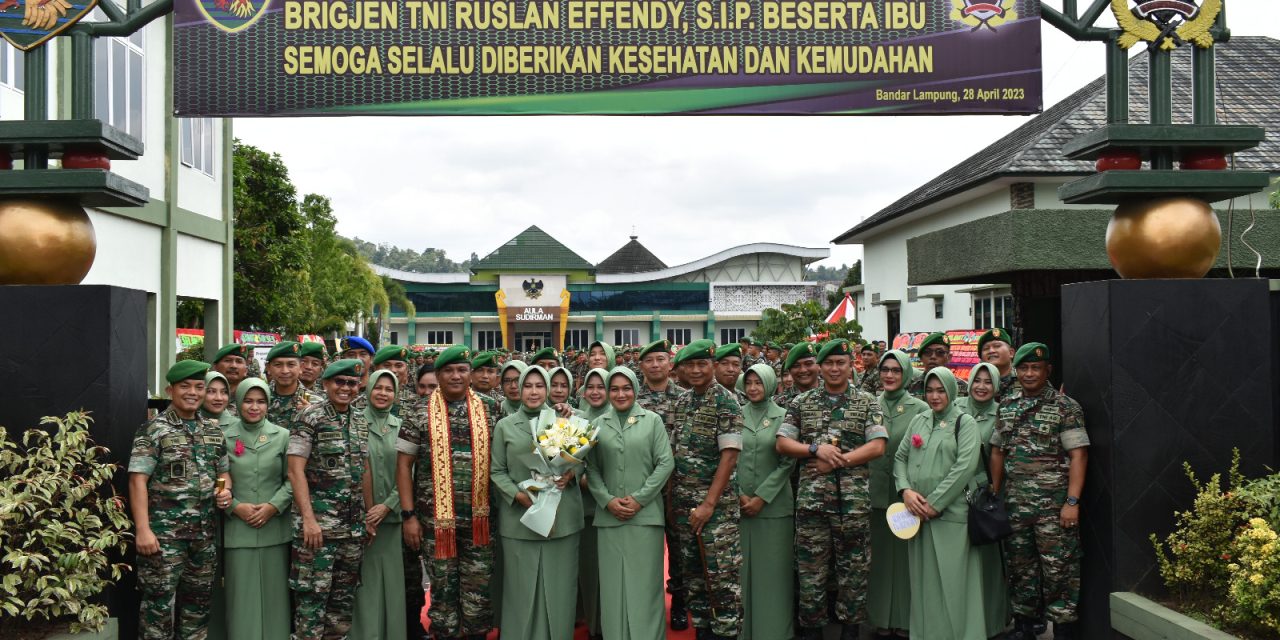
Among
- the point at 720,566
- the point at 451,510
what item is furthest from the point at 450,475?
the point at 720,566

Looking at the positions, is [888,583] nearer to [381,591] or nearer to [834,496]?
[834,496]

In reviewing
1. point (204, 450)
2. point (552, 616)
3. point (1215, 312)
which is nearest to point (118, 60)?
point (204, 450)

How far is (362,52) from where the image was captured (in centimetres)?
552

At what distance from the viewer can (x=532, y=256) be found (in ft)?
167

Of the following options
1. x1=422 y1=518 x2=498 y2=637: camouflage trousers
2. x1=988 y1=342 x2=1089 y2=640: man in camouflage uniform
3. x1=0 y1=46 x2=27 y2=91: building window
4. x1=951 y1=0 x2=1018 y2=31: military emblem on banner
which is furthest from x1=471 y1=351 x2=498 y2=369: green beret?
x1=0 y1=46 x2=27 y2=91: building window

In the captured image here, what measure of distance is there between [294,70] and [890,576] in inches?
191

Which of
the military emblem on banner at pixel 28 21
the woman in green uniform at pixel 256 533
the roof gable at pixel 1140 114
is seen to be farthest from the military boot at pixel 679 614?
the roof gable at pixel 1140 114

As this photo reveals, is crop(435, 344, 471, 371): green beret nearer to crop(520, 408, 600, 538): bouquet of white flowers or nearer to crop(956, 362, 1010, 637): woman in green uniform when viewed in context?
crop(520, 408, 600, 538): bouquet of white flowers

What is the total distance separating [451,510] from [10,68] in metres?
8.08

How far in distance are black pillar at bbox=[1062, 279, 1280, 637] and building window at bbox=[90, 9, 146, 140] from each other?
34.9 ft

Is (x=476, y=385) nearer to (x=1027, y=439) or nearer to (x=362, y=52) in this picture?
(x=362, y=52)

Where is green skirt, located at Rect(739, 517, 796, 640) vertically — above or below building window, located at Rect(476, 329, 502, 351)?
below

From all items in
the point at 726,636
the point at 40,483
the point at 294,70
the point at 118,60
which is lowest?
the point at 726,636

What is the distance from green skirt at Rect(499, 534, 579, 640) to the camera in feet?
17.1
